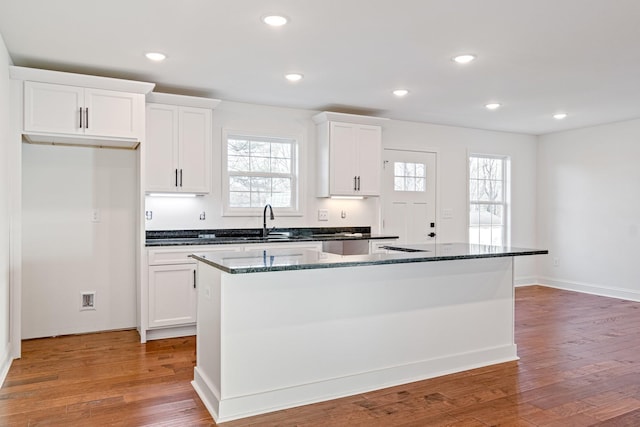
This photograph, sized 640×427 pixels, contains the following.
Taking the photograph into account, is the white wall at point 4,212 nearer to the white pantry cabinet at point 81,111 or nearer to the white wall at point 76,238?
the white pantry cabinet at point 81,111

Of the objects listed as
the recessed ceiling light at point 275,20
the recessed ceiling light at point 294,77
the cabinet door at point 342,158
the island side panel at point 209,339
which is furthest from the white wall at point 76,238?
the recessed ceiling light at point 275,20

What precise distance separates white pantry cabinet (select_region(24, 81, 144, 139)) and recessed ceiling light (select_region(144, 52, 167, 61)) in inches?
21.7

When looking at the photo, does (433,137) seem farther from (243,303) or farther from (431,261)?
(243,303)

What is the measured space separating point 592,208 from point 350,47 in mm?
4962

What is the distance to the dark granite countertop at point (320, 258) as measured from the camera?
8.42 feet

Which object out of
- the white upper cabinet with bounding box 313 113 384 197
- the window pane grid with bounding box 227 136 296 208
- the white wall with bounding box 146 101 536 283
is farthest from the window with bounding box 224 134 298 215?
the white upper cabinet with bounding box 313 113 384 197

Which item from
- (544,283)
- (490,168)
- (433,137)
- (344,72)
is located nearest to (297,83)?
(344,72)

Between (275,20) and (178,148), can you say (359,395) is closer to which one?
(275,20)

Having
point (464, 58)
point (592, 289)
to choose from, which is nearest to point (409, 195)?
point (464, 58)

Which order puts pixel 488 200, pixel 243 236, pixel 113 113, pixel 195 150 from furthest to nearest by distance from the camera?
pixel 488 200, pixel 243 236, pixel 195 150, pixel 113 113

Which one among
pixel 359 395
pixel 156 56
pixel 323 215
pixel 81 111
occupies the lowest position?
pixel 359 395

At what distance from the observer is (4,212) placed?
11.0ft

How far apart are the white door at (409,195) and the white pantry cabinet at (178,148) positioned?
2.45m

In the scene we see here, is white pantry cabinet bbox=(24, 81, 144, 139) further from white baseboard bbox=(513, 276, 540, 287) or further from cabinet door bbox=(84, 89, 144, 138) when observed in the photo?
white baseboard bbox=(513, 276, 540, 287)
